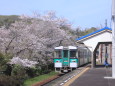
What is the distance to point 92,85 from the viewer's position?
1487 centimetres

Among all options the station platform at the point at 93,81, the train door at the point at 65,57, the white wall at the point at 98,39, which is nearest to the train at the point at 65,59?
the train door at the point at 65,57

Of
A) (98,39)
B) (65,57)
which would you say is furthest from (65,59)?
(98,39)

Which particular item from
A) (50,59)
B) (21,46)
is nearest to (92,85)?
(21,46)

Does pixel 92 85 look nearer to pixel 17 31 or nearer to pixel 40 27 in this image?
pixel 17 31

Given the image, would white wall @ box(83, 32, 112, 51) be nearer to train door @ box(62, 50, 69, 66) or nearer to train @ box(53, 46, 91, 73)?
train @ box(53, 46, 91, 73)

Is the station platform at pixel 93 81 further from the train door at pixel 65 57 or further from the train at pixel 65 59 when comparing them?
the train door at pixel 65 57

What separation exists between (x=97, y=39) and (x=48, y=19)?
7349 mm

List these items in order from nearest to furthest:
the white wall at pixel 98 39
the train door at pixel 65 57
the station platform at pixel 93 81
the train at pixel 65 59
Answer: the station platform at pixel 93 81 < the train at pixel 65 59 < the train door at pixel 65 57 < the white wall at pixel 98 39

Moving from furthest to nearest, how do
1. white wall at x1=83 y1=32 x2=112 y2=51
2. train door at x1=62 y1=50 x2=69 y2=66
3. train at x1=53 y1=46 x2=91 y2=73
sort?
1. white wall at x1=83 y1=32 x2=112 y2=51
2. train door at x1=62 y1=50 x2=69 y2=66
3. train at x1=53 y1=46 x2=91 y2=73

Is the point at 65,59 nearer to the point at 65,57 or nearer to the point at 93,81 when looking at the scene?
the point at 65,57

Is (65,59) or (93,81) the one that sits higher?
(65,59)

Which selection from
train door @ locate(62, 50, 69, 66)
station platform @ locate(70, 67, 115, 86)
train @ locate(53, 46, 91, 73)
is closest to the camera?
station platform @ locate(70, 67, 115, 86)

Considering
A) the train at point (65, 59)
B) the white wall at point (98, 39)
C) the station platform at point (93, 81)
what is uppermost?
the white wall at point (98, 39)

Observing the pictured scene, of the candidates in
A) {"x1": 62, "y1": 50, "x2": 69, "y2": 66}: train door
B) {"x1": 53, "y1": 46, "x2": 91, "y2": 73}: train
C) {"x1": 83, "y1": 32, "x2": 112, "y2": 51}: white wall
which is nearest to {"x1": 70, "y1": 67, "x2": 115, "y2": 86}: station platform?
{"x1": 53, "y1": 46, "x2": 91, "y2": 73}: train
